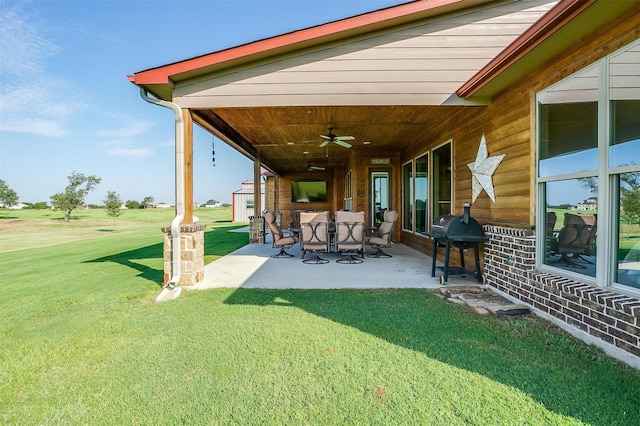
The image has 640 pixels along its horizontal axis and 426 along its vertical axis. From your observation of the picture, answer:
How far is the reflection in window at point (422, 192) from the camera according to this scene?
6.96 m

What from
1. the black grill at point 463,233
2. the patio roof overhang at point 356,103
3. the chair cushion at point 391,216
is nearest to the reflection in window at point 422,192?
the patio roof overhang at point 356,103

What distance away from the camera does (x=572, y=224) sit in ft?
9.85

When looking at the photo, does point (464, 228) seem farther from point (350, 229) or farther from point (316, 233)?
point (316, 233)

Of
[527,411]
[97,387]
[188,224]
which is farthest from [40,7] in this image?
[527,411]

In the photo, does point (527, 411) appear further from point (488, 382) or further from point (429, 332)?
point (429, 332)

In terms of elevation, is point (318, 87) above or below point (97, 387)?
above

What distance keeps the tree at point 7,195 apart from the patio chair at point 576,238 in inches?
1820

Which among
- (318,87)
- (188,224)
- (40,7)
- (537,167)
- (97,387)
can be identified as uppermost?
(40,7)

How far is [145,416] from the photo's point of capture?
65.1 inches

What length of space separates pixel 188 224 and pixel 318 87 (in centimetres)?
274

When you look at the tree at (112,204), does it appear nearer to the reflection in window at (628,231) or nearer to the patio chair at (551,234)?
the patio chair at (551,234)

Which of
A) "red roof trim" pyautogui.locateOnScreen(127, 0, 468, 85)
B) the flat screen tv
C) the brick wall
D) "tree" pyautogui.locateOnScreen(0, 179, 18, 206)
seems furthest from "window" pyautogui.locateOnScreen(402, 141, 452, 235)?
"tree" pyautogui.locateOnScreen(0, 179, 18, 206)

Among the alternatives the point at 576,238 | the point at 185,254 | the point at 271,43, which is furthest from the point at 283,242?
the point at 576,238

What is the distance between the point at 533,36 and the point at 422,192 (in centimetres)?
464
